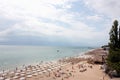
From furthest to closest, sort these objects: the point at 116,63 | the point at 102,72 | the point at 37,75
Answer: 1. the point at 37,75
2. the point at 102,72
3. the point at 116,63

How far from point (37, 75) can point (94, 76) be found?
1036 centimetres

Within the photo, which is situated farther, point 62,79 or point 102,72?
point 102,72

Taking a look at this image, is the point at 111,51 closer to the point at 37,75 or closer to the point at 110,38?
the point at 110,38

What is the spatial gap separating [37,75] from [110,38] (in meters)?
14.2

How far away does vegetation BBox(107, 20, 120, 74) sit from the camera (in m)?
26.6

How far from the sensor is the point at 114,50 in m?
28.0

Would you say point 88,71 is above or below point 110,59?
below

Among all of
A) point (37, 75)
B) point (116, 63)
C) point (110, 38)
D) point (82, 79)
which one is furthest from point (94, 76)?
point (37, 75)

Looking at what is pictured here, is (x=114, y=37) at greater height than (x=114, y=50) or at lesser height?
greater

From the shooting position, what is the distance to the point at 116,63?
26500 mm

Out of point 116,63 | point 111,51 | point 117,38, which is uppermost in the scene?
point 117,38

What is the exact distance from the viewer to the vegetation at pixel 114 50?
26.6m

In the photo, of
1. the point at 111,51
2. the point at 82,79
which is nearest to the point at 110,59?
the point at 111,51

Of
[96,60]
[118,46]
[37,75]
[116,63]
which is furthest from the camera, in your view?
[96,60]
